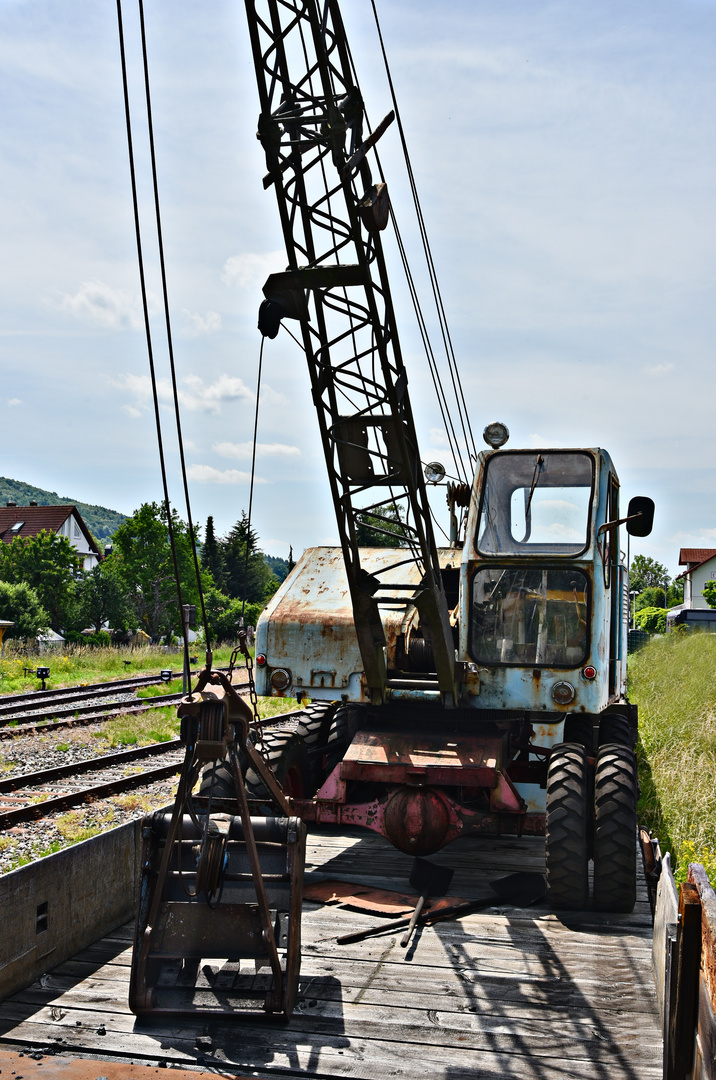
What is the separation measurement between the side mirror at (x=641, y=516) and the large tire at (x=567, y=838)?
6.61 ft

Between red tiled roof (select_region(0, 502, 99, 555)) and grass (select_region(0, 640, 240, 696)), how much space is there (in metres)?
35.6

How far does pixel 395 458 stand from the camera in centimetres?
737

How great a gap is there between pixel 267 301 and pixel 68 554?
43915 mm

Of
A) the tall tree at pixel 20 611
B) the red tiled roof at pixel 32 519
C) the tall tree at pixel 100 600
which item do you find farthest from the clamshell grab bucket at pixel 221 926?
the red tiled roof at pixel 32 519

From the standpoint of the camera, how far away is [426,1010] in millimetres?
4910

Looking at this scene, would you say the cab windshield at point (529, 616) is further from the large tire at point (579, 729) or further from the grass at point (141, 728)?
the grass at point (141, 728)

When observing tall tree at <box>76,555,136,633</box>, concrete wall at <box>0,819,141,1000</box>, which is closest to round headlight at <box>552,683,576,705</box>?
concrete wall at <box>0,819,141,1000</box>

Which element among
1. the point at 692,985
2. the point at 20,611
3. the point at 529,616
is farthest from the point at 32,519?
the point at 692,985

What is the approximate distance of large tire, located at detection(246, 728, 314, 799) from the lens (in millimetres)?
7891

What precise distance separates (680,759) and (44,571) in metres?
40.5

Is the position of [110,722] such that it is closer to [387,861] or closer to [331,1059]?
[387,861]

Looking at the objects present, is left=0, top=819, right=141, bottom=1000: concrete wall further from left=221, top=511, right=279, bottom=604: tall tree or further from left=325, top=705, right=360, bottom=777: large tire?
left=221, top=511, right=279, bottom=604: tall tree

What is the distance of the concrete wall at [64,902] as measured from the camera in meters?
4.74

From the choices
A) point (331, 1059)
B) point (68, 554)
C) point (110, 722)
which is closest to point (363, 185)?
point (331, 1059)
